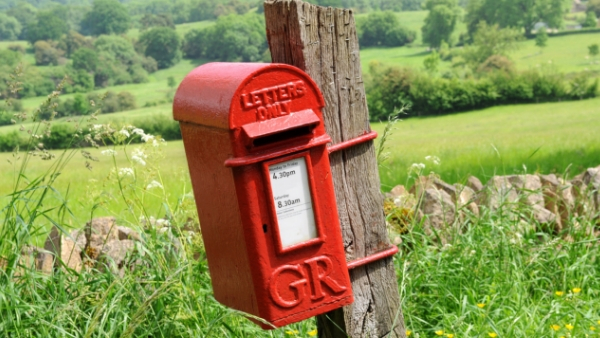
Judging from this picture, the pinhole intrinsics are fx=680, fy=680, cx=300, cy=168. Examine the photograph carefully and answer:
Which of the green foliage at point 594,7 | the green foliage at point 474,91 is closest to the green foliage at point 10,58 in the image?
the green foliage at point 474,91

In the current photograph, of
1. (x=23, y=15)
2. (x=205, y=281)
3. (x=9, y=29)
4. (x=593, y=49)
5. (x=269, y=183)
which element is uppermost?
(x=23, y=15)

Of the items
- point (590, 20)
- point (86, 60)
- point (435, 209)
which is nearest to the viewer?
point (435, 209)

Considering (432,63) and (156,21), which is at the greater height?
(156,21)

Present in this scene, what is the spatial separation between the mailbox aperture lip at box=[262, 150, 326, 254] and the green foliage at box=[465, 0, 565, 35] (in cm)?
1403

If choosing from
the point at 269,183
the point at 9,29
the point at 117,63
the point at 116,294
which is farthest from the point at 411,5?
the point at 269,183

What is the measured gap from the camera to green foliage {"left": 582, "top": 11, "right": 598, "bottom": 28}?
15.8m

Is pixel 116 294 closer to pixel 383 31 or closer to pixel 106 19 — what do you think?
pixel 383 31

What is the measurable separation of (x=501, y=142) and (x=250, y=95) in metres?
7.00

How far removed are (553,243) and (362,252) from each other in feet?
5.29

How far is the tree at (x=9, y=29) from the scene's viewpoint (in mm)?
17953

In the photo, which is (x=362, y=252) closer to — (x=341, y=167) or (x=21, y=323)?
(x=341, y=167)

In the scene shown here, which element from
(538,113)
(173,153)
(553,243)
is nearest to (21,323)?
(553,243)

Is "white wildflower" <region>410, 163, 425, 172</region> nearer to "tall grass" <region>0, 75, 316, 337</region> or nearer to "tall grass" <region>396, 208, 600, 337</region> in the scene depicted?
"tall grass" <region>396, 208, 600, 337</region>

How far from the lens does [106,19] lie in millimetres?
18453
